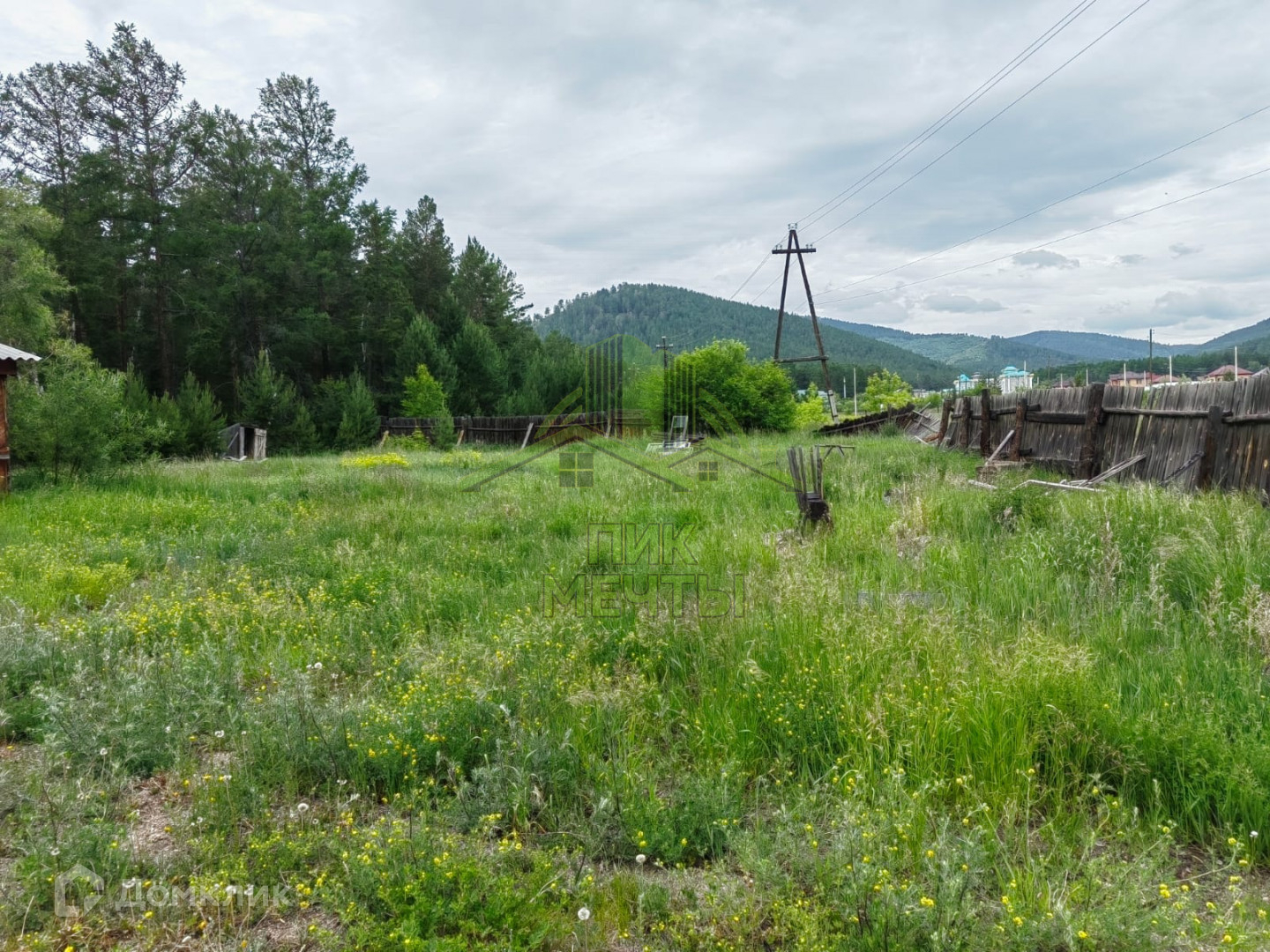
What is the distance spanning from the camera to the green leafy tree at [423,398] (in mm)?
34906

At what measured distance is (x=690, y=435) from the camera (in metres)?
24.9

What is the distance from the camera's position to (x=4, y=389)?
1166cm

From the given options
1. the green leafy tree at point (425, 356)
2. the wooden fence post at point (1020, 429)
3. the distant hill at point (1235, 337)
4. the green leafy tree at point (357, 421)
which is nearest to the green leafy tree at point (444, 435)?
the green leafy tree at point (357, 421)

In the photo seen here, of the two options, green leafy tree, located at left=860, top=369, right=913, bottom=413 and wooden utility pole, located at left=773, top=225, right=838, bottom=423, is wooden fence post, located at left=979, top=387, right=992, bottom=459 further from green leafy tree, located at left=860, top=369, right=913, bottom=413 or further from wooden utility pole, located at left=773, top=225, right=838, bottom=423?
green leafy tree, located at left=860, top=369, right=913, bottom=413

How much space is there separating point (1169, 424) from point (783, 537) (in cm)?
535

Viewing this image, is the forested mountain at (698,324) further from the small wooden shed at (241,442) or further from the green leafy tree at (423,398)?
the small wooden shed at (241,442)

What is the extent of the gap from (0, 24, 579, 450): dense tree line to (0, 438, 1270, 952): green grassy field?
93.7 feet

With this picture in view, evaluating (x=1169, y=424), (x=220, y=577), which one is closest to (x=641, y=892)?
(x=220, y=577)

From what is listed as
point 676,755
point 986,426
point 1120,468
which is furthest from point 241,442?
point 676,755

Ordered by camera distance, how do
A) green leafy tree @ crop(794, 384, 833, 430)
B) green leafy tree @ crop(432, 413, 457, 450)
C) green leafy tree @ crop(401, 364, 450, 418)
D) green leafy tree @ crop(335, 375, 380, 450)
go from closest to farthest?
green leafy tree @ crop(794, 384, 833, 430), green leafy tree @ crop(432, 413, 457, 450), green leafy tree @ crop(335, 375, 380, 450), green leafy tree @ crop(401, 364, 450, 418)

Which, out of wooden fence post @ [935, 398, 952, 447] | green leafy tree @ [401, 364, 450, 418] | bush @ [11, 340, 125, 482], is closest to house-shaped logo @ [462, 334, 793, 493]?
green leafy tree @ [401, 364, 450, 418]

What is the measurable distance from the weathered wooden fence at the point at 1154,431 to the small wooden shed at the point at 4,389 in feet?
53.0

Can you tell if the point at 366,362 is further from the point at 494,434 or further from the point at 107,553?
the point at 107,553

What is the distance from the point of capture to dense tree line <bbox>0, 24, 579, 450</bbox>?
3231cm
